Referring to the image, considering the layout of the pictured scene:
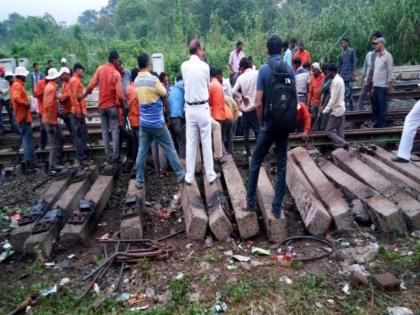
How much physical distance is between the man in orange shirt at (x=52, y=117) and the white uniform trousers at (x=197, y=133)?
346cm

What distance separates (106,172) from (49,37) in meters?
23.5

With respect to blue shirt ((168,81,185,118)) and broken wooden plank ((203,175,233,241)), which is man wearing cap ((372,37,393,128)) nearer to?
blue shirt ((168,81,185,118))

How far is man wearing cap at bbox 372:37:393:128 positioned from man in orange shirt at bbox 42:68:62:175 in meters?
7.09

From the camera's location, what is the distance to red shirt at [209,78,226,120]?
7230 millimetres

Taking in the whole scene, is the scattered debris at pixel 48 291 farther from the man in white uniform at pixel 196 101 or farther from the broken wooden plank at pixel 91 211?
the man in white uniform at pixel 196 101

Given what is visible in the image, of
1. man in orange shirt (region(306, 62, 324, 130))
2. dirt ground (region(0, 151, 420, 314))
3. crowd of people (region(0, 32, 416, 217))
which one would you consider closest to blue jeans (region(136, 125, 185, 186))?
crowd of people (region(0, 32, 416, 217))

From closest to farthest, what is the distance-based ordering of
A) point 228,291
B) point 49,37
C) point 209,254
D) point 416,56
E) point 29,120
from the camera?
1. point 228,291
2. point 209,254
3. point 29,120
4. point 416,56
5. point 49,37

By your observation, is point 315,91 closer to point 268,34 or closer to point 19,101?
point 19,101

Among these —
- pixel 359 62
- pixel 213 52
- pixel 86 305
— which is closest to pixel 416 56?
pixel 359 62

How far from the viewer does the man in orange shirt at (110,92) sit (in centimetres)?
761

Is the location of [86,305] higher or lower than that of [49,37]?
lower

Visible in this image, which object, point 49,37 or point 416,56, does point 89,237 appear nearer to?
point 416,56

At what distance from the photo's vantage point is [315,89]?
9117 mm

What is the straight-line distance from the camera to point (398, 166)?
6613mm
